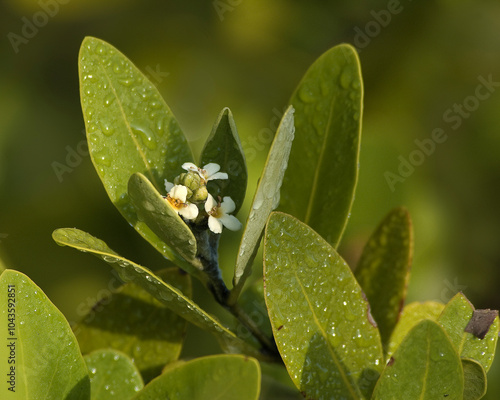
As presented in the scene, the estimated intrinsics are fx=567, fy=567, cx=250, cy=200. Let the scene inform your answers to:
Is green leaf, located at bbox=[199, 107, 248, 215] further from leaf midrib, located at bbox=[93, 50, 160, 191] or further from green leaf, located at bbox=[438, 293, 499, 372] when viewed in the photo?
green leaf, located at bbox=[438, 293, 499, 372]

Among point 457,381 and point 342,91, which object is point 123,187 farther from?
point 457,381

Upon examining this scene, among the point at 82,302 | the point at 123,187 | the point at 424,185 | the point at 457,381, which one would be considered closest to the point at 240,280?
the point at 123,187

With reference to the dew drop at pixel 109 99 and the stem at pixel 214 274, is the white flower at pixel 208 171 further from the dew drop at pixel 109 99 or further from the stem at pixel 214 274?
the dew drop at pixel 109 99

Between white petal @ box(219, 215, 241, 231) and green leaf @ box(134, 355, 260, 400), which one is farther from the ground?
white petal @ box(219, 215, 241, 231)

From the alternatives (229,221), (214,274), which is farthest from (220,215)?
(214,274)

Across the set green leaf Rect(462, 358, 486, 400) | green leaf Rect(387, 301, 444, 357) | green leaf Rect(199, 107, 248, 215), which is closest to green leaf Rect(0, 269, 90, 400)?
green leaf Rect(199, 107, 248, 215)

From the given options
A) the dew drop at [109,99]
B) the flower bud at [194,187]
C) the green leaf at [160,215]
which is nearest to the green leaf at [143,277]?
the green leaf at [160,215]
